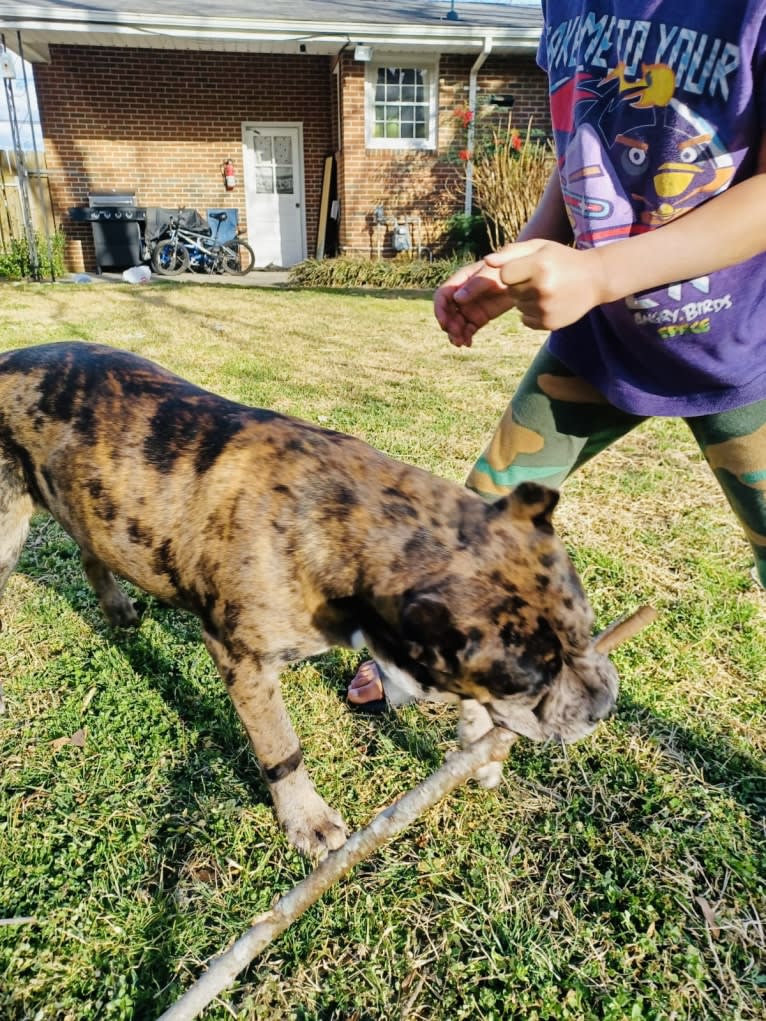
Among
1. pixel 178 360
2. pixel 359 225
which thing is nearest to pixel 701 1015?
pixel 178 360

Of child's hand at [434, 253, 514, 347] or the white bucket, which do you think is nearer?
child's hand at [434, 253, 514, 347]

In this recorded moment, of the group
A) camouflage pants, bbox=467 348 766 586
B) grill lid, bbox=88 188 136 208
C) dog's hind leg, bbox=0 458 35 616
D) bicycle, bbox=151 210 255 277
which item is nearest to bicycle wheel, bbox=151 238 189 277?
bicycle, bbox=151 210 255 277

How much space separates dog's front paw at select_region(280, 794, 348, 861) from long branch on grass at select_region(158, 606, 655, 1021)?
1.71ft

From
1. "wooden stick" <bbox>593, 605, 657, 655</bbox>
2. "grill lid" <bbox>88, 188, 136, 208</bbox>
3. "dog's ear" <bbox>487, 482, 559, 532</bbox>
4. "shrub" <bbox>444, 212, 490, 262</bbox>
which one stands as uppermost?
"grill lid" <bbox>88, 188, 136, 208</bbox>

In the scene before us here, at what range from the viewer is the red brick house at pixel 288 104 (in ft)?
56.9

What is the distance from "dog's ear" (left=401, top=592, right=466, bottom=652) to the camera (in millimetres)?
1971

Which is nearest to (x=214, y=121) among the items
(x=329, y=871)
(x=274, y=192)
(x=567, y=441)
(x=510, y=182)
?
(x=274, y=192)

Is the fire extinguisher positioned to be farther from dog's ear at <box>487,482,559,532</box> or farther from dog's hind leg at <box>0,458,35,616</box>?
dog's ear at <box>487,482,559,532</box>

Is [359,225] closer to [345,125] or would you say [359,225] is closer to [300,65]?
[345,125]

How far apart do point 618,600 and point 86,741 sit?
110 inches

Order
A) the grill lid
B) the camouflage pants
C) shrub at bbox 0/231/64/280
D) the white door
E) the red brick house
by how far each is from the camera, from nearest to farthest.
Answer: the camouflage pants, shrub at bbox 0/231/64/280, the red brick house, the grill lid, the white door

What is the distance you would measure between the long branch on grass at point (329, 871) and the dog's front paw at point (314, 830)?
520mm

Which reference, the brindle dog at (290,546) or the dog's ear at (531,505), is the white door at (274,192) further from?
the dog's ear at (531,505)

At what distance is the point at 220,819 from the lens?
8.94 ft
